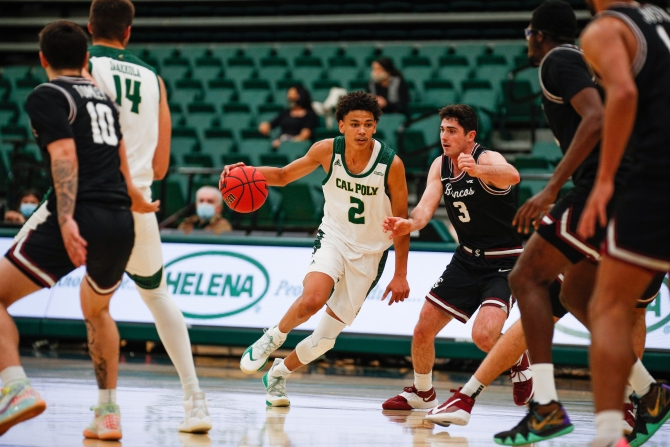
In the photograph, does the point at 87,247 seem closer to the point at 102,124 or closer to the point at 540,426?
the point at 102,124

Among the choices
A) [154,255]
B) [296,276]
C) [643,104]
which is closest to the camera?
[643,104]

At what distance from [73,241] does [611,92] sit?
7.16ft

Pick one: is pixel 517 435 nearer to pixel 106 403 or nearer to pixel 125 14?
pixel 106 403

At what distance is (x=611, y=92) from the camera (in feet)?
10.3

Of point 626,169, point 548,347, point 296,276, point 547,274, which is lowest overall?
point 296,276

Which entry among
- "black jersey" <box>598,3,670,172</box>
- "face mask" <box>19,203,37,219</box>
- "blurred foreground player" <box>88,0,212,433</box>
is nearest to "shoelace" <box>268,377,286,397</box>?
"blurred foreground player" <box>88,0,212,433</box>

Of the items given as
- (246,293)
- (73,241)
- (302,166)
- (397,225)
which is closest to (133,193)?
(73,241)

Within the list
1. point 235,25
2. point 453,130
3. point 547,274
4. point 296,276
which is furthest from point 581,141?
point 235,25

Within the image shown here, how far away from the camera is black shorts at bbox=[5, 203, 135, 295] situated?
3738 millimetres

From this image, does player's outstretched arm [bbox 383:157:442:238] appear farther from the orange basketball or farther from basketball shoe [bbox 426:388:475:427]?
basketball shoe [bbox 426:388:475:427]

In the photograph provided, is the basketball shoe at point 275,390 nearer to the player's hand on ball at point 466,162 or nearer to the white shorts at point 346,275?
the white shorts at point 346,275

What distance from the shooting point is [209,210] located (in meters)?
9.98

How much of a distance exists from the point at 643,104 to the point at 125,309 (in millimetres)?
6881

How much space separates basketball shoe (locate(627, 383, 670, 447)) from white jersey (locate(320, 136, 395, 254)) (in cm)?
212
